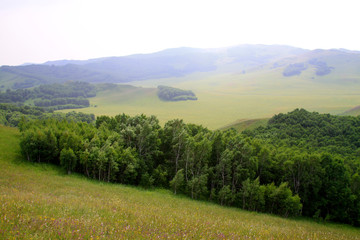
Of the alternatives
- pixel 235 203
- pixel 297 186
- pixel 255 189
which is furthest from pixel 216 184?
pixel 297 186

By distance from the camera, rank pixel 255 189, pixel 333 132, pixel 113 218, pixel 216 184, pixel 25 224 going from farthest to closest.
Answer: pixel 333 132
pixel 216 184
pixel 255 189
pixel 113 218
pixel 25 224

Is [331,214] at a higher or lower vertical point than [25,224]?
lower

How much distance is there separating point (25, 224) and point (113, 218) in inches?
184

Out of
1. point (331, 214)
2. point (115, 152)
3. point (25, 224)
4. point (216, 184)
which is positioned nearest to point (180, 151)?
point (216, 184)

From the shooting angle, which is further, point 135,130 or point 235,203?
point 135,130

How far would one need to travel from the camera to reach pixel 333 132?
79.9 m

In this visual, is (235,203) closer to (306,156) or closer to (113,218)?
(306,156)

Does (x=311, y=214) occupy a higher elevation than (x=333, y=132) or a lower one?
lower

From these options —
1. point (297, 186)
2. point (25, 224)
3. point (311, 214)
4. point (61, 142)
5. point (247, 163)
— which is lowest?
point (311, 214)

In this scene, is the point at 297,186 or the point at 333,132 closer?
the point at 297,186

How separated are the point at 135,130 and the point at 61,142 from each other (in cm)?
1422

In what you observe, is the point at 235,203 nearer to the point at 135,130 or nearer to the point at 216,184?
the point at 216,184

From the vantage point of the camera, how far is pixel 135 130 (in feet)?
156

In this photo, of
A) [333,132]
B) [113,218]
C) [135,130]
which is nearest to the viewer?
[113,218]
